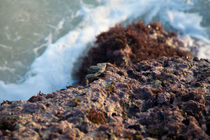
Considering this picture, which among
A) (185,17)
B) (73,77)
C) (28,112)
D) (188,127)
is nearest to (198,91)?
(188,127)

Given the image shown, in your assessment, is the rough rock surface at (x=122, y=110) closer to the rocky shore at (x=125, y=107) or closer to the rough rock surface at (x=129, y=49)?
the rocky shore at (x=125, y=107)

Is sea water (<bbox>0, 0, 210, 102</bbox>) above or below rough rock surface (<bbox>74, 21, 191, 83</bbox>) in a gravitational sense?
above

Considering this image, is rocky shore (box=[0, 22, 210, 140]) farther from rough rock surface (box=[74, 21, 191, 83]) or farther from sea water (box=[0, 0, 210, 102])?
sea water (box=[0, 0, 210, 102])

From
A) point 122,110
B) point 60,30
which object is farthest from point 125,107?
point 60,30

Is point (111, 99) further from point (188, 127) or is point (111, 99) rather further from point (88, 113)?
point (188, 127)

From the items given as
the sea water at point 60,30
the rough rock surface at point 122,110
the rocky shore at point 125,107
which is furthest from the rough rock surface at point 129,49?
the rough rock surface at point 122,110

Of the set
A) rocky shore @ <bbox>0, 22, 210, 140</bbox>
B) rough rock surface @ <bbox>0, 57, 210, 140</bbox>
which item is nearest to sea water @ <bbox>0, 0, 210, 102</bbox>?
rocky shore @ <bbox>0, 22, 210, 140</bbox>

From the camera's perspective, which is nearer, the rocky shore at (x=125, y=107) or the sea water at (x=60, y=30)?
the rocky shore at (x=125, y=107)
